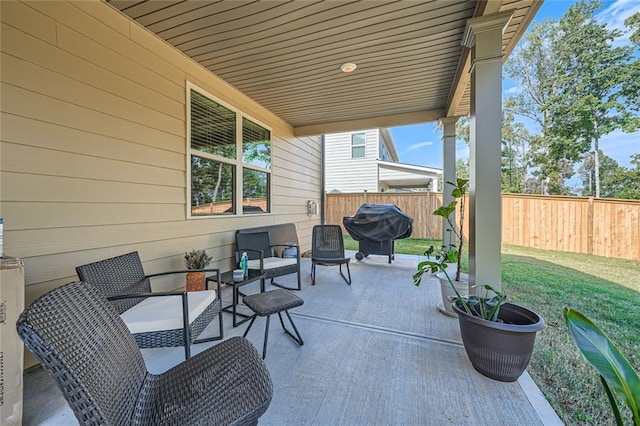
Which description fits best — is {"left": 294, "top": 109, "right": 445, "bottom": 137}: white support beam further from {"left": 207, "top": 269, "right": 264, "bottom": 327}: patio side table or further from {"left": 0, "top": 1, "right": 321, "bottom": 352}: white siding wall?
{"left": 207, "top": 269, "right": 264, "bottom": 327}: patio side table

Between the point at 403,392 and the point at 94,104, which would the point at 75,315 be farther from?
the point at 94,104

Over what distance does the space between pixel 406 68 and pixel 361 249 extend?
11.4 feet

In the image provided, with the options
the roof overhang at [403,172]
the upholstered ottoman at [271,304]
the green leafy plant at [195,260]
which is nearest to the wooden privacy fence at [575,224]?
the roof overhang at [403,172]

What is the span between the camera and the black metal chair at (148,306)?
178 cm

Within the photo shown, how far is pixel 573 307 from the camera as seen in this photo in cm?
315

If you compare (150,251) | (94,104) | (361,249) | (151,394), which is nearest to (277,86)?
(94,104)

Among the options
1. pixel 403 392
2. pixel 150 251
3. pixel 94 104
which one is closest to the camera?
pixel 403 392

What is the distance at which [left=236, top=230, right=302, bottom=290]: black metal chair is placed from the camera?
3482 mm

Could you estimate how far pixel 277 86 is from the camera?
3945 millimetres

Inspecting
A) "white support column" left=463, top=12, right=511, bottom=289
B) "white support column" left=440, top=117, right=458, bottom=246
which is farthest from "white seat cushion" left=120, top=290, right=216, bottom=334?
"white support column" left=440, top=117, right=458, bottom=246

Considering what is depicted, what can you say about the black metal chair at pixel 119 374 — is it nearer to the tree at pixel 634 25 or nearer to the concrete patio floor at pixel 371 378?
the concrete patio floor at pixel 371 378

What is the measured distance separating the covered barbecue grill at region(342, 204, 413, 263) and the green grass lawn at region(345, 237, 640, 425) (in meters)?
1.48

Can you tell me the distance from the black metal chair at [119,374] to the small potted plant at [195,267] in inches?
56.3

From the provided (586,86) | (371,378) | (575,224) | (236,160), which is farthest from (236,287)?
(586,86)
